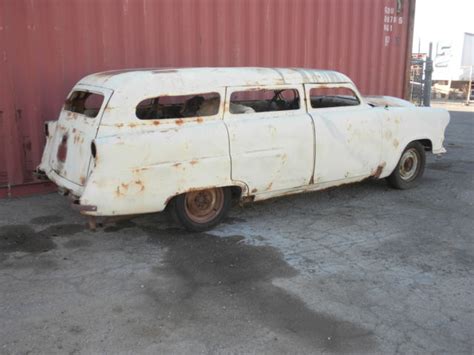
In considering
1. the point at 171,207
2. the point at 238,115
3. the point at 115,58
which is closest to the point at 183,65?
the point at 115,58

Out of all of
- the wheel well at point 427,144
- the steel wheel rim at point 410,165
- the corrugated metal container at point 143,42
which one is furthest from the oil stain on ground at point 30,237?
the wheel well at point 427,144

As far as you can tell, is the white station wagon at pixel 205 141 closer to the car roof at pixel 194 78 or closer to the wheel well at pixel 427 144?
the car roof at pixel 194 78

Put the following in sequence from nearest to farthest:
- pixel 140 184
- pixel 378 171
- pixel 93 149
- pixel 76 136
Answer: pixel 93 149
pixel 140 184
pixel 76 136
pixel 378 171

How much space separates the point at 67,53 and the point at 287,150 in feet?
10.3

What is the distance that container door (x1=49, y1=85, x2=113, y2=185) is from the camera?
439cm

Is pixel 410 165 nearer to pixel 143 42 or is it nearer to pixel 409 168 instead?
pixel 409 168

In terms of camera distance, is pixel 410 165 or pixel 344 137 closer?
pixel 344 137

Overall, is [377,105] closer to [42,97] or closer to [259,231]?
[259,231]

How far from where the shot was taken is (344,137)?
18.1ft

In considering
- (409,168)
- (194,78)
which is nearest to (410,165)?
(409,168)

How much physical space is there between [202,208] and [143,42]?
113 inches

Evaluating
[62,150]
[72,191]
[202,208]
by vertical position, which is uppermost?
[62,150]

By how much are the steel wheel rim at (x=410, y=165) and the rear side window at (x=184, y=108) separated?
3019mm

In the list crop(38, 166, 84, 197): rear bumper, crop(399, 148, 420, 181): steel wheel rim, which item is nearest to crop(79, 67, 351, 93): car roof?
crop(38, 166, 84, 197): rear bumper
